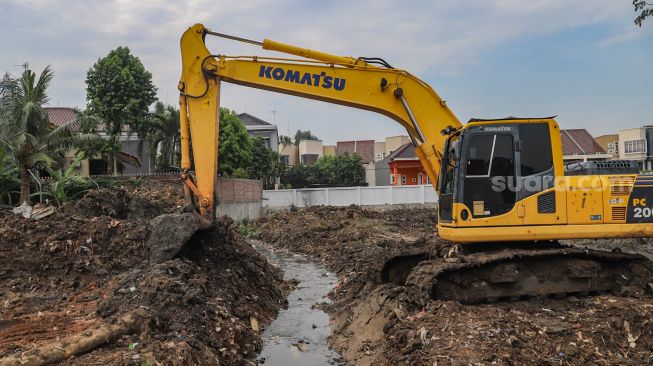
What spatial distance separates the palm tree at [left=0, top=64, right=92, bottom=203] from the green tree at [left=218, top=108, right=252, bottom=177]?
12256mm

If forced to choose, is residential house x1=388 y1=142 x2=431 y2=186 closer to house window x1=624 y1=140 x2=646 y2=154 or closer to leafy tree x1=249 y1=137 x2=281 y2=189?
leafy tree x1=249 y1=137 x2=281 y2=189

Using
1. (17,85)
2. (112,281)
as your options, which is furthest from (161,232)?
(17,85)

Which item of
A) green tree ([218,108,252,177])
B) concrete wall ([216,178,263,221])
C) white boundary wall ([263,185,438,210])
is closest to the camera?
concrete wall ([216,178,263,221])

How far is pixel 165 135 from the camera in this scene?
29656 millimetres

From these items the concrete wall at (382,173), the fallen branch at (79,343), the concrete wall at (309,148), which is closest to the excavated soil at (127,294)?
the fallen branch at (79,343)

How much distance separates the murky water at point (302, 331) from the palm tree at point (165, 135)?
18.6m

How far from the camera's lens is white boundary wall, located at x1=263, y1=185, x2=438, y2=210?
106ft

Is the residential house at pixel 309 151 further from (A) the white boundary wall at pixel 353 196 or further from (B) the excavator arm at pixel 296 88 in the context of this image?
(B) the excavator arm at pixel 296 88

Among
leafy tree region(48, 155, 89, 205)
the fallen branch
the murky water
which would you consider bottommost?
the murky water

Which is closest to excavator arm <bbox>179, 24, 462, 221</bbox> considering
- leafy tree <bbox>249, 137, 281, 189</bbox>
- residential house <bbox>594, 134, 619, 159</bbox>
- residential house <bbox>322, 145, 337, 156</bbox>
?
leafy tree <bbox>249, 137, 281, 189</bbox>

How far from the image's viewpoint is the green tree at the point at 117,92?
2516cm

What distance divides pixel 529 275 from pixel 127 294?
5.68 meters

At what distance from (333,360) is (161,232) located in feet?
13.1

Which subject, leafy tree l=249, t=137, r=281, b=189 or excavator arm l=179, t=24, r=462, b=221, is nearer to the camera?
excavator arm l=179, t=24, r=462, b=221
